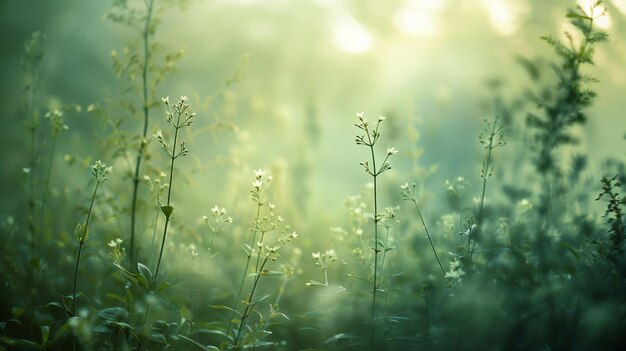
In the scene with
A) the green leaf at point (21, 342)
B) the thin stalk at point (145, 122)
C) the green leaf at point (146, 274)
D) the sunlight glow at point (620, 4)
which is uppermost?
the sunlight glow at point (620, 4)

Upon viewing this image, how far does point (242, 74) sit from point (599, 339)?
1.50 metres

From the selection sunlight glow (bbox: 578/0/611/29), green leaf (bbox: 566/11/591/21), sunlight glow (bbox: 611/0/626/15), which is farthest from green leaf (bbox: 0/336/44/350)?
sunlight glow (bbox: 611/0/626/15)

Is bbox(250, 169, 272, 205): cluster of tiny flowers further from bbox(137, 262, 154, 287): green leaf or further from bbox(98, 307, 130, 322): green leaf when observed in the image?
bbox(98, 307, 130, 322): green leaf

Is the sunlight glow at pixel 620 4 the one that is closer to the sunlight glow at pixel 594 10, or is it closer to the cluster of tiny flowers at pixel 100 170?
the sunlight glow at pixel 594 10

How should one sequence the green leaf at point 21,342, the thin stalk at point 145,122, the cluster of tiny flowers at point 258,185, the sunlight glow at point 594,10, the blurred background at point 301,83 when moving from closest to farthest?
the green leaf at point 21,342
the cluster of tiny flowers at point 258,185
the sunlight glow at point 594,10
the thin stalk at point 145,122
the blurred background at point 301,83

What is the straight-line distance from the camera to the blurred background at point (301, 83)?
2.49 m

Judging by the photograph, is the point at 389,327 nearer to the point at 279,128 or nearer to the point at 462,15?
the point at 279,128

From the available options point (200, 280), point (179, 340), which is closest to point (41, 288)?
point (200, 280)

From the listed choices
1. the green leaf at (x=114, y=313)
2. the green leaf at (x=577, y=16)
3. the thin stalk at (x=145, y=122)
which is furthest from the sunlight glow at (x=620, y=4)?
the green leaf at (x=114, y=313)

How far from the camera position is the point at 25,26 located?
468cm

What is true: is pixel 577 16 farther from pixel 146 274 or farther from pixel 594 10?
pixel 146 274

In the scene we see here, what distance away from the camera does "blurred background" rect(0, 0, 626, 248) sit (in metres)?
2.49

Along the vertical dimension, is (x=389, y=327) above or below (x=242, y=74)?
below

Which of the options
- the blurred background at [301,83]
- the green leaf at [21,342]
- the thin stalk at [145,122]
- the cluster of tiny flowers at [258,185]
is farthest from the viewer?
the blurred background at [301,83]
